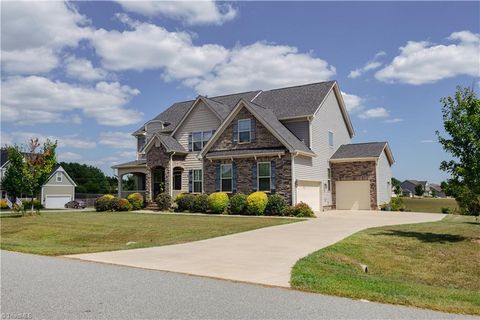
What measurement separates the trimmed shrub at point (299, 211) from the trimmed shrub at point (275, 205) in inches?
12.5

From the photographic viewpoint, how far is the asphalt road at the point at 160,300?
5.97 metres

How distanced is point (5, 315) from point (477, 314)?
6.77m

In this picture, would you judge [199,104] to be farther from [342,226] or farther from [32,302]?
[32,302]

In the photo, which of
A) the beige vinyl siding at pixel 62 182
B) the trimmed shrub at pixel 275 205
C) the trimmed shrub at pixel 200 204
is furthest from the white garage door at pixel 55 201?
the trimmed shrub at pixel 275 205

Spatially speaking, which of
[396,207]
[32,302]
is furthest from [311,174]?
[32,302]

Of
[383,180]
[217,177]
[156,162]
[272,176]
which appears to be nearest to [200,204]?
[217,177]

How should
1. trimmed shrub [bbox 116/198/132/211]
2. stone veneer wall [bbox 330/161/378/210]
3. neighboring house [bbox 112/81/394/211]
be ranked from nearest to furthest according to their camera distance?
neighboring house [bbox 112/81/394/211] < stone veneer wall [bbox 330/161/378/210] < trimmed shrub [bbox 116/198/132/211]

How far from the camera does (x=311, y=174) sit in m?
28.4

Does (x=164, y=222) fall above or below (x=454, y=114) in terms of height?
below

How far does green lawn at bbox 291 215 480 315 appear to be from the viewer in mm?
7270

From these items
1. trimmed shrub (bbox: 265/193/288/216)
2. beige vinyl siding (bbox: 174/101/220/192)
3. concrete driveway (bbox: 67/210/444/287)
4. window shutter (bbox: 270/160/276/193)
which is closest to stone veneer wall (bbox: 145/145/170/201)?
beige vinyl siding (bbox: 174/101/220/192)

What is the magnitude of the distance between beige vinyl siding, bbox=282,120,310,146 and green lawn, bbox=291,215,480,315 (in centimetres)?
1146

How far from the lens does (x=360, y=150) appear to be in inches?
1261

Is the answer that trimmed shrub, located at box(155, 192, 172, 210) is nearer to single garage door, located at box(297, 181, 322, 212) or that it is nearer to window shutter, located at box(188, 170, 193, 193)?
window shutter, located at box(188, 170, 193, 193)
